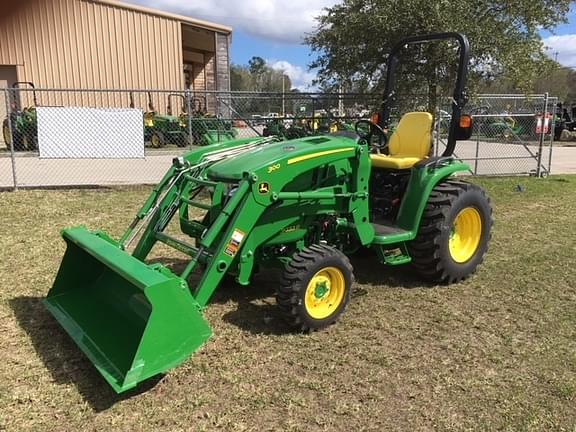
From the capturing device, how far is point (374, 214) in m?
4.91

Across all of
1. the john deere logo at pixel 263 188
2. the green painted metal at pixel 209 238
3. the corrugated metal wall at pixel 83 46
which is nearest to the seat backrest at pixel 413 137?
the green painted metal at pixel 209 238

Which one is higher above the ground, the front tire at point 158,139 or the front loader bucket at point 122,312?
the front tire at point 158,139

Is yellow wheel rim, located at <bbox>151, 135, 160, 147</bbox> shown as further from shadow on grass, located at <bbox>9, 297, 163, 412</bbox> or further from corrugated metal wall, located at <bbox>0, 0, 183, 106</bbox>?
shadow on grass, located at <bbox>9, 297, 163, 412</bbox>

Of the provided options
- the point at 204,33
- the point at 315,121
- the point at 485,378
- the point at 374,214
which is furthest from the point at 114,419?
the point at 204,33

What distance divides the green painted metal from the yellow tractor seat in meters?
0.30

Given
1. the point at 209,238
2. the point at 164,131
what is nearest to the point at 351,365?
the point at 209,238

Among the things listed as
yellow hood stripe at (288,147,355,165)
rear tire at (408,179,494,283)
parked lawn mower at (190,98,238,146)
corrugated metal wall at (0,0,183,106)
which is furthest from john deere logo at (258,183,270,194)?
corrugated metal wall at (0,0,183,106)

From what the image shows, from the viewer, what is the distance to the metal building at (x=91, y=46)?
19641 millimetres

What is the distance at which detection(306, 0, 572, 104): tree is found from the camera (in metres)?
8.95

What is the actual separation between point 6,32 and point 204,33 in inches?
359

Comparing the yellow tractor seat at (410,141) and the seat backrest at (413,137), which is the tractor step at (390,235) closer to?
the yellow tractor seat at (410,141)

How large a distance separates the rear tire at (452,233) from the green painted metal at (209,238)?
14 centimetres

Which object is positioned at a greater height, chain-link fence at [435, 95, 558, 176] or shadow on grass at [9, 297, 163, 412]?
chain-link fence at [435, 95, 558, 176]

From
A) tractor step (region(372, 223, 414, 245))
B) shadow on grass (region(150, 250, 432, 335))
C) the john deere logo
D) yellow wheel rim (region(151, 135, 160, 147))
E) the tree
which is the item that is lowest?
shadow on grass (region(150, 250, 432, 335))
